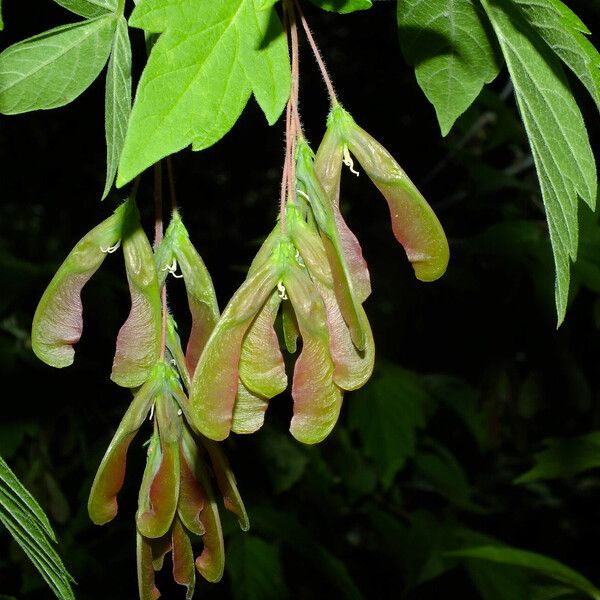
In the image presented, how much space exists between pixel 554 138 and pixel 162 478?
1.33ft

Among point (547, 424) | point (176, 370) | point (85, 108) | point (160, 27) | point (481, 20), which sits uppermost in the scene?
point (160, 27)

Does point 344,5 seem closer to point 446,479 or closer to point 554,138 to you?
point 554,138

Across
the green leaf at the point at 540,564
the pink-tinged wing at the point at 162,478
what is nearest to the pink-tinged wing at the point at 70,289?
the pink-tinged wing at the point at 162,478

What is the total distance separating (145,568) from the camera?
0.75 m

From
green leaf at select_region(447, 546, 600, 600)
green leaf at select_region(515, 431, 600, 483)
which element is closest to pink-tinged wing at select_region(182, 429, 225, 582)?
green leaf at select_region(447, 546, 600, 600)

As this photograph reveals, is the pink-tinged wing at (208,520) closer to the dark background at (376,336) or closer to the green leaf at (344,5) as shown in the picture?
the green leaf at (344,5)

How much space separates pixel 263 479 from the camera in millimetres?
2416

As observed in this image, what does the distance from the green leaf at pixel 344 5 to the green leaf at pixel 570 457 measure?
3.40ft

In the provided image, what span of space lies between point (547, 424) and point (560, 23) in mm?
3041

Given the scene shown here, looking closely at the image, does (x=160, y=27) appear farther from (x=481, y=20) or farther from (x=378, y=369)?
(x=378, y=369)

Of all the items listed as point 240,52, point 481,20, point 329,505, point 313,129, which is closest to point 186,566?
point 240,52

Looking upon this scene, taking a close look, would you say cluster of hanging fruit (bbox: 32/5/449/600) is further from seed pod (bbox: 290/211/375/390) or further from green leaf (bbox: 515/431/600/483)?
green leaf (bbox: 515/431/600/483)

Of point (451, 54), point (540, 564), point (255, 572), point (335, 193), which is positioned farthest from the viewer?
point (255, 572)

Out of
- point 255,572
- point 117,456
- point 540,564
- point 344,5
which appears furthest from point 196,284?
point 255,572
